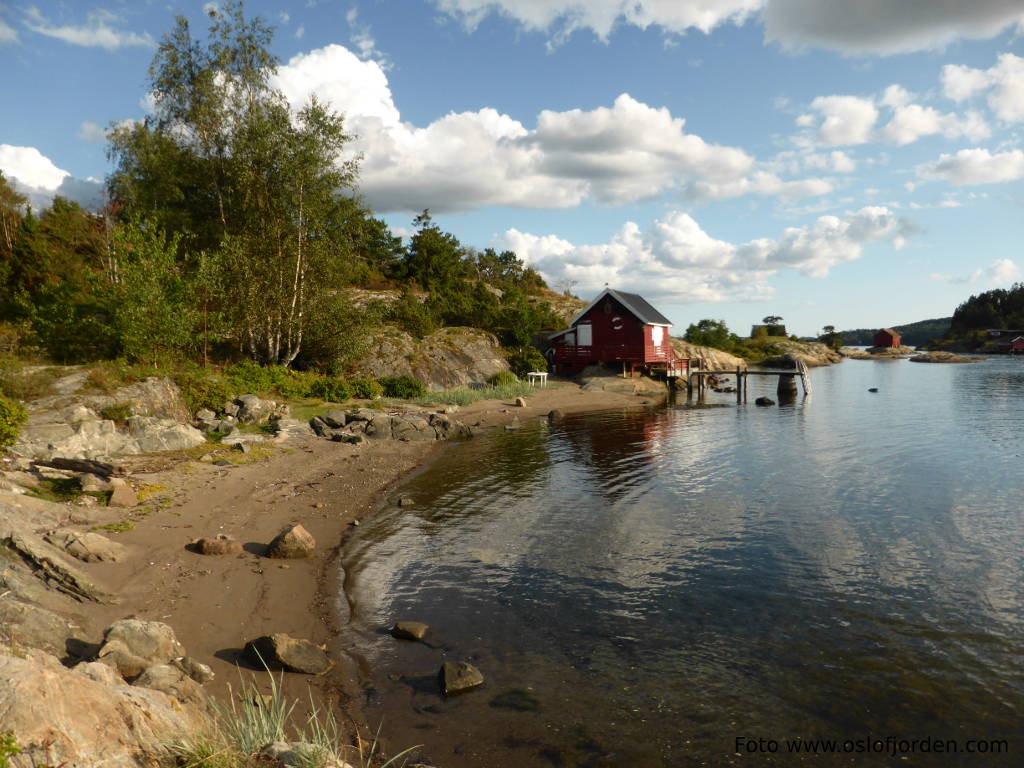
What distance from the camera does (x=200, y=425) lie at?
23422mm

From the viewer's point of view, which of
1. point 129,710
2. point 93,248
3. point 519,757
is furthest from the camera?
point 93,248

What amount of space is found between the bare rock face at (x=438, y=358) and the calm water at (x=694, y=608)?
1879 cm

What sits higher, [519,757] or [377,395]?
[377,395]

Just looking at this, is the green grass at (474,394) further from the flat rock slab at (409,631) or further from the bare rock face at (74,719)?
the bare rock face at (74,719)

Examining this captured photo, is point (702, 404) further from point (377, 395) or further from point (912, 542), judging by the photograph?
point (912, 542)

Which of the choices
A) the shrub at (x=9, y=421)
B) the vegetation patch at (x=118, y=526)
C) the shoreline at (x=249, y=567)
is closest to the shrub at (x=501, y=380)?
the shoreline at (x=249, y=567)

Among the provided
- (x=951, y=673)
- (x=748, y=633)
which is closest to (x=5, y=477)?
(x=748, y=633)

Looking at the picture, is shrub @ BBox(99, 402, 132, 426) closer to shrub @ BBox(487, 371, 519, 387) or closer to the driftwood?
the driftwood

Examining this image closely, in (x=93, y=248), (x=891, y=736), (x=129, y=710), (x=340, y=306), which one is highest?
(x=93, y=248)

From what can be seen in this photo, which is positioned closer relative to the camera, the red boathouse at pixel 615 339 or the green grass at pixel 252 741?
the green grass at pixel 252 741

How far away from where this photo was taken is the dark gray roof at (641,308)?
54062 mm

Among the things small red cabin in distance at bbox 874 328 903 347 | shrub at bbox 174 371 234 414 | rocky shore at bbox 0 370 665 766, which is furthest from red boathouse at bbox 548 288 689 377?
small red cabin in distance at bbox 874 328 903 347

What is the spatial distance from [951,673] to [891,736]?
7.60ft

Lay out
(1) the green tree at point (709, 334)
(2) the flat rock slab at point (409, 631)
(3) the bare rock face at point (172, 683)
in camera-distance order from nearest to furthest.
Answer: (3) the bare rock face at point (172, 683) < (2) the flat rock slab at point (409, 631) < (1) the green tree at point (709, 334)
